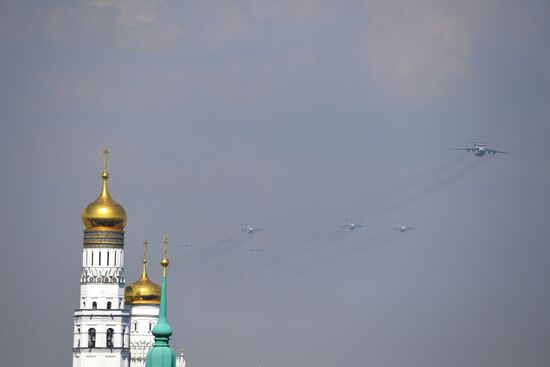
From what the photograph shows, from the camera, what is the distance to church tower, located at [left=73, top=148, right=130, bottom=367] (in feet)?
446

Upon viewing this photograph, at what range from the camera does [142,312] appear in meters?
144

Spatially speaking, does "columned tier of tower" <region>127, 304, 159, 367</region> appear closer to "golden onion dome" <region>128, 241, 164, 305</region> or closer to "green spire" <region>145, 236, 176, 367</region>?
"golden onion dome" <region>128, 241, 164, 305</region>

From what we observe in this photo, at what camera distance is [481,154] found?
119688 mm

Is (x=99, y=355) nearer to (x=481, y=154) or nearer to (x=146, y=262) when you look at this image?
(x=146, y=262)

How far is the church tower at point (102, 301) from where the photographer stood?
136000 millimetres

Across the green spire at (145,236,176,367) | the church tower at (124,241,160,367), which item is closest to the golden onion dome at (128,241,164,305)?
the church tower at (124,241,160,367)

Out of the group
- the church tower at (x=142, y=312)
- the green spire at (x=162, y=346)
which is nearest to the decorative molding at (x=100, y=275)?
the church tower at (x=142, y=312)

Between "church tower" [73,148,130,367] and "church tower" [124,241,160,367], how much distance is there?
15.6ft

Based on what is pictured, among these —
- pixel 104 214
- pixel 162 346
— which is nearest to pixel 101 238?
pixel 104 214

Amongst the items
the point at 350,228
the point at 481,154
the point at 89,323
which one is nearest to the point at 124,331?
the point at 89,323

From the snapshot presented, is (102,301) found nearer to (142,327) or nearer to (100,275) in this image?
(100,275)

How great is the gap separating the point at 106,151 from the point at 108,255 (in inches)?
207

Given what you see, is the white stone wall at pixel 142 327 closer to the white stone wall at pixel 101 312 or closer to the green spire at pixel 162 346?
the white stone wall at pixel 101 312

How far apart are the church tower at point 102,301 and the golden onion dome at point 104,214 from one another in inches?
1.9
